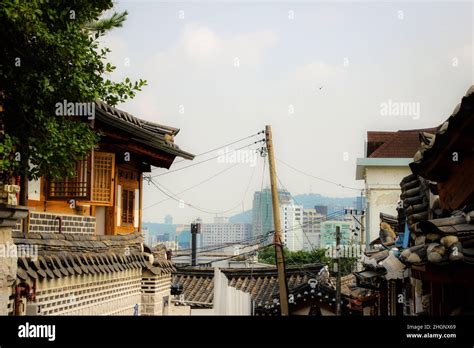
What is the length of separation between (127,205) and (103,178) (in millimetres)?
3539

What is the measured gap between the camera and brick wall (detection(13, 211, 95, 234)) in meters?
13.4

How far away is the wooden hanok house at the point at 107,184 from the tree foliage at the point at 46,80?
1.90 meters

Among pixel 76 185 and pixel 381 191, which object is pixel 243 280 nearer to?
pixel 381 191

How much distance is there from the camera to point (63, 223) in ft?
48.5

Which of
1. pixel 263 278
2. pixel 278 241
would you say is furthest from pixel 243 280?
pixel 278 241

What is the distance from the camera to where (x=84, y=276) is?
47.9 ft

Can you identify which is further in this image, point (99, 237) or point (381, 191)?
point (381, 191)

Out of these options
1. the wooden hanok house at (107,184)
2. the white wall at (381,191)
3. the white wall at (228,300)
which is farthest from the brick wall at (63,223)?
the white wall at (381,191)

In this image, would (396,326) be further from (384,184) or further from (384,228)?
(384,184)

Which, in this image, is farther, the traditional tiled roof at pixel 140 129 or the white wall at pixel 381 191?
the white wall at pixel 381 191

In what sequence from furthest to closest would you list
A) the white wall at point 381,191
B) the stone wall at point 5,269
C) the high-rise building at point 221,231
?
the high-rise building at point 221,231 < the white wall at point 381,191 < the stone wall at point 5,269

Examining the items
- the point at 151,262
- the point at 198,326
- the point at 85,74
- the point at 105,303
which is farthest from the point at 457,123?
the point at 151,262

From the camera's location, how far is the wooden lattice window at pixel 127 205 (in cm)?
1944

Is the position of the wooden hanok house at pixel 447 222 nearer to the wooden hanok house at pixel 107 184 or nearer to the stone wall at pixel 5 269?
the stone wall at pixel 5 269
